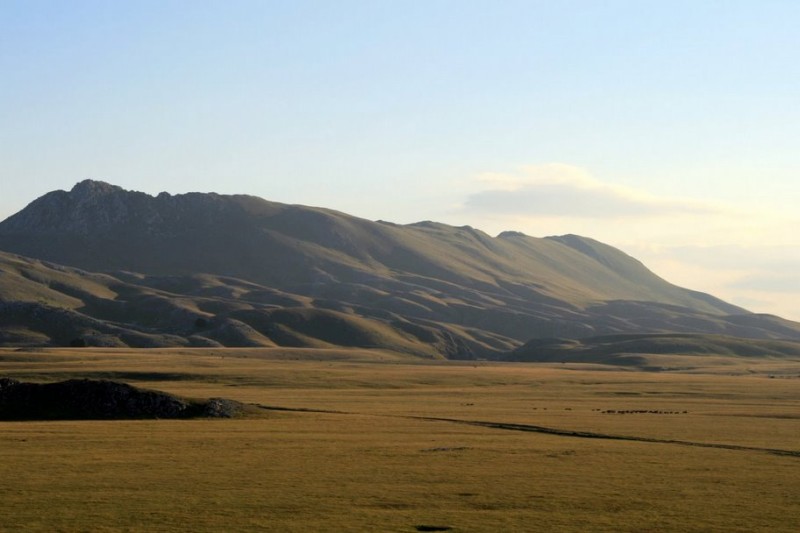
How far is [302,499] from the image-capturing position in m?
39.9

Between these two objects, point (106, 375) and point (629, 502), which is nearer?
point (629, 502)

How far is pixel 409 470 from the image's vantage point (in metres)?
47.9

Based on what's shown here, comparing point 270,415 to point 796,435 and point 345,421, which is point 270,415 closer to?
point 345,421

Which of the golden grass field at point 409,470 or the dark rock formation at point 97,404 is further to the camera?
the dark rock formation at point 97,404

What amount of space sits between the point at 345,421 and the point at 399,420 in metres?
4.38

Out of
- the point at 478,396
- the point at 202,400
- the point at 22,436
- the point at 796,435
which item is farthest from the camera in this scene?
the point at 478,396

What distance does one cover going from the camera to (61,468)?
46938 mm

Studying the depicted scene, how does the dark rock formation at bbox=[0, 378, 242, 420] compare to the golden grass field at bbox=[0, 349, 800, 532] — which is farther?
the dark rock formation at bbox=[0, 378, 242, 420]

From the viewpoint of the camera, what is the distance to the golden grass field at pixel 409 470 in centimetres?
3634

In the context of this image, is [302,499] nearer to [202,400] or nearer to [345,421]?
[345,421]

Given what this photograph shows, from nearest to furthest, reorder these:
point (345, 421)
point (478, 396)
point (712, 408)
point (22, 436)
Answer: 1. point (22, 436)
2. point (345, 421)
3. point (712, 408)
4. point (478, 396)

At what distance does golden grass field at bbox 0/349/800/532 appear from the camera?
3634 cm

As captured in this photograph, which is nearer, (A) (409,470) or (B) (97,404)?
(A) (409,470)

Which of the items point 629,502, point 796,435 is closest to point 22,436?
point 629,502
